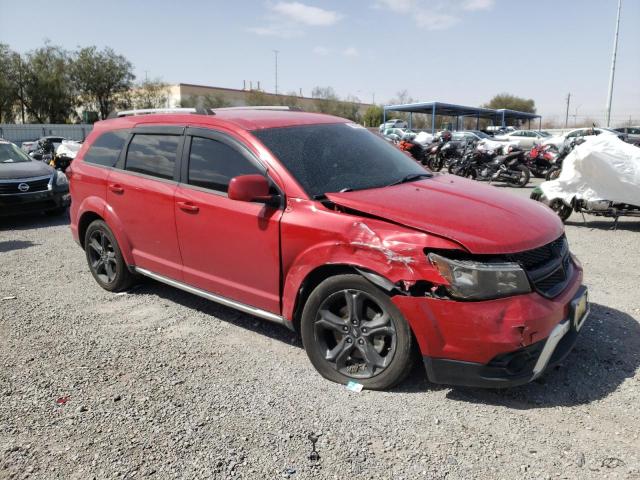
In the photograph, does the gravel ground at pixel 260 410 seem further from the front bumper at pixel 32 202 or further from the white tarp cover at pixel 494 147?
the white tarp cover at pixel 494 147

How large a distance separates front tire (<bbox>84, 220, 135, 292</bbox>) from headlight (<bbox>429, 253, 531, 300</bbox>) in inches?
132

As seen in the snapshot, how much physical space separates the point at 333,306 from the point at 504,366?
3.53ft

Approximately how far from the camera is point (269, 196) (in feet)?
11.4

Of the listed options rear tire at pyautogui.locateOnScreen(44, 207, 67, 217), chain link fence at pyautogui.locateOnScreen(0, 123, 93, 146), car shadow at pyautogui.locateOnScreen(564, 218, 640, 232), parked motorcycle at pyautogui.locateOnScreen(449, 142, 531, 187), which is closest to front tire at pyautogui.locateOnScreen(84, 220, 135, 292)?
rear tire at pyautogui.locateOnScreen(44, 207, 67, 217)

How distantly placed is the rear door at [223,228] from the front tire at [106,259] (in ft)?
3.70

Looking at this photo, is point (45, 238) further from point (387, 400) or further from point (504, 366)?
point (504, 366)

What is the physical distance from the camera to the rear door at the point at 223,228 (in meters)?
3.59

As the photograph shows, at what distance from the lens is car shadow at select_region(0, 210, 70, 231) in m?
9.20

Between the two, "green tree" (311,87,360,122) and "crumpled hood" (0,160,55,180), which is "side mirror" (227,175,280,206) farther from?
"green tree" (311,87,360,122)

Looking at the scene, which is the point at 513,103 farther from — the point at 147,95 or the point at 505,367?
the point at 505,367

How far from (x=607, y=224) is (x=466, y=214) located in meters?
6.87

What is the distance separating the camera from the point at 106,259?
5.21 meters

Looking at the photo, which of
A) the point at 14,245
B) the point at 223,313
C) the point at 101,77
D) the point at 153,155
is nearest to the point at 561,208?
the point at 223,313

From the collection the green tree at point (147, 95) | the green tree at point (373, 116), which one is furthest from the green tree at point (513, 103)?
the green tree at point (147, 95)
